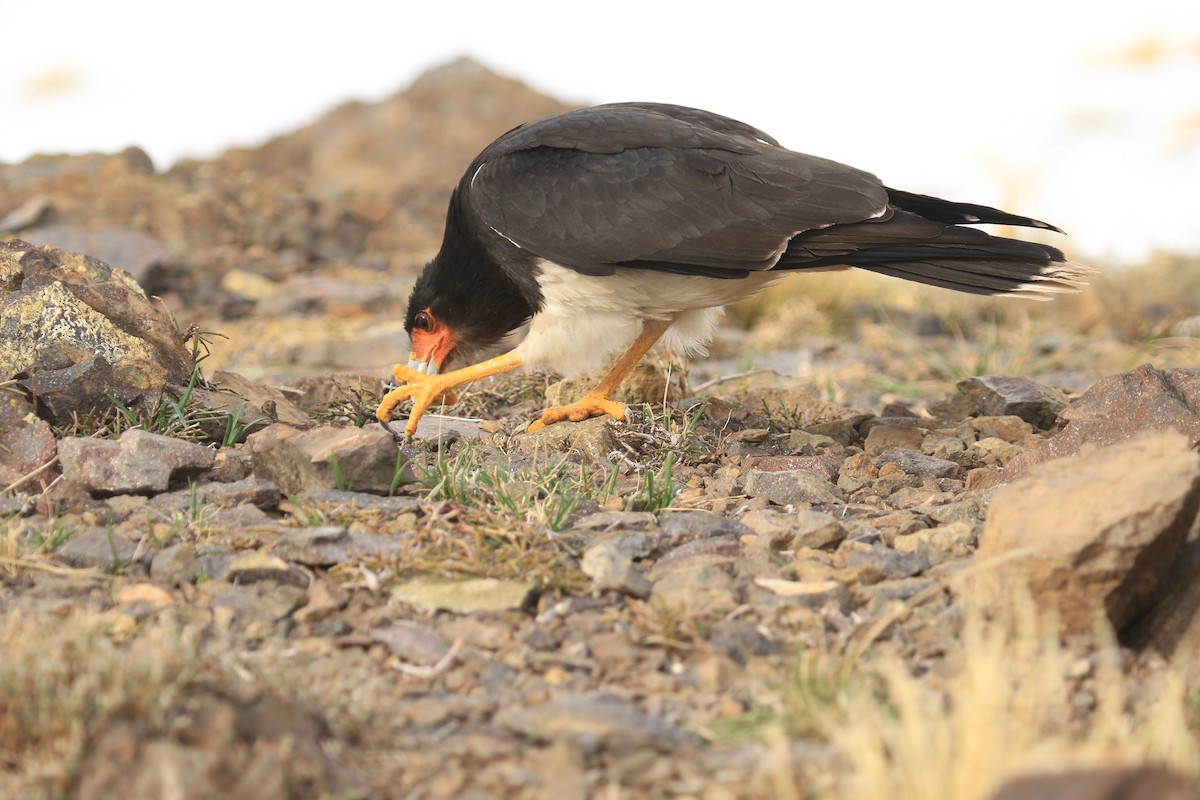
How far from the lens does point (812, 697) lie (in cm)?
294

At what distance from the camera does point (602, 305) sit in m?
5.51

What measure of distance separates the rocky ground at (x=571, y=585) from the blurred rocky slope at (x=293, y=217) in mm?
2877

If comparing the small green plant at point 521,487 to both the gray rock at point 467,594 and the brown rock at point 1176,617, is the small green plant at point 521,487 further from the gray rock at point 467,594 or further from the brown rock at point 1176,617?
the brown rock at point 1176,617

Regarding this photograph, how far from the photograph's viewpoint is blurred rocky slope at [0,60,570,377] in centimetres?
1130

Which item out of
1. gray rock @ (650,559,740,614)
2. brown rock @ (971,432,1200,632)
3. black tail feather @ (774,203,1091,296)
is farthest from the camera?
black tail feather @ (774,203,1091,296)

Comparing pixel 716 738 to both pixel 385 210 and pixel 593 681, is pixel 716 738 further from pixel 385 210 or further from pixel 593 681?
pixel 385 210

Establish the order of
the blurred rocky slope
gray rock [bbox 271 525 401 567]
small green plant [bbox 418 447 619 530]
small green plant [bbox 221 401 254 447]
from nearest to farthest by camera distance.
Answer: gray rock [bbox 271 525 401 567], small green plant [bbox 418 447 619 530], small green plant [bbox 221 401 254 447], the blurred rocky slope

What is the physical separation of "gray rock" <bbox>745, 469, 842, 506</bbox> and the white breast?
102 centimetres

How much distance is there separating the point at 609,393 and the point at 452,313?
94 centimetres

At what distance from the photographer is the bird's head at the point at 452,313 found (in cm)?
616

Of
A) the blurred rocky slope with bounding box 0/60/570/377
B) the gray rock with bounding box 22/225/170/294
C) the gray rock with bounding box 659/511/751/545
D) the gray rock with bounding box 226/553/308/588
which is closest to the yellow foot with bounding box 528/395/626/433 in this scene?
the gray rock with bounding box 659/511/751/545

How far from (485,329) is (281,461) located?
6.72 feet

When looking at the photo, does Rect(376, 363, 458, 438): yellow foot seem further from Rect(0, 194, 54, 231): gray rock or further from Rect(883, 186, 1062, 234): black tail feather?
Rect(0, 194, 54, 231): gray rock

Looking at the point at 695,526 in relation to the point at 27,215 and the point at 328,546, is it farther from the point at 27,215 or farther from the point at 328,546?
the point at 27,215
